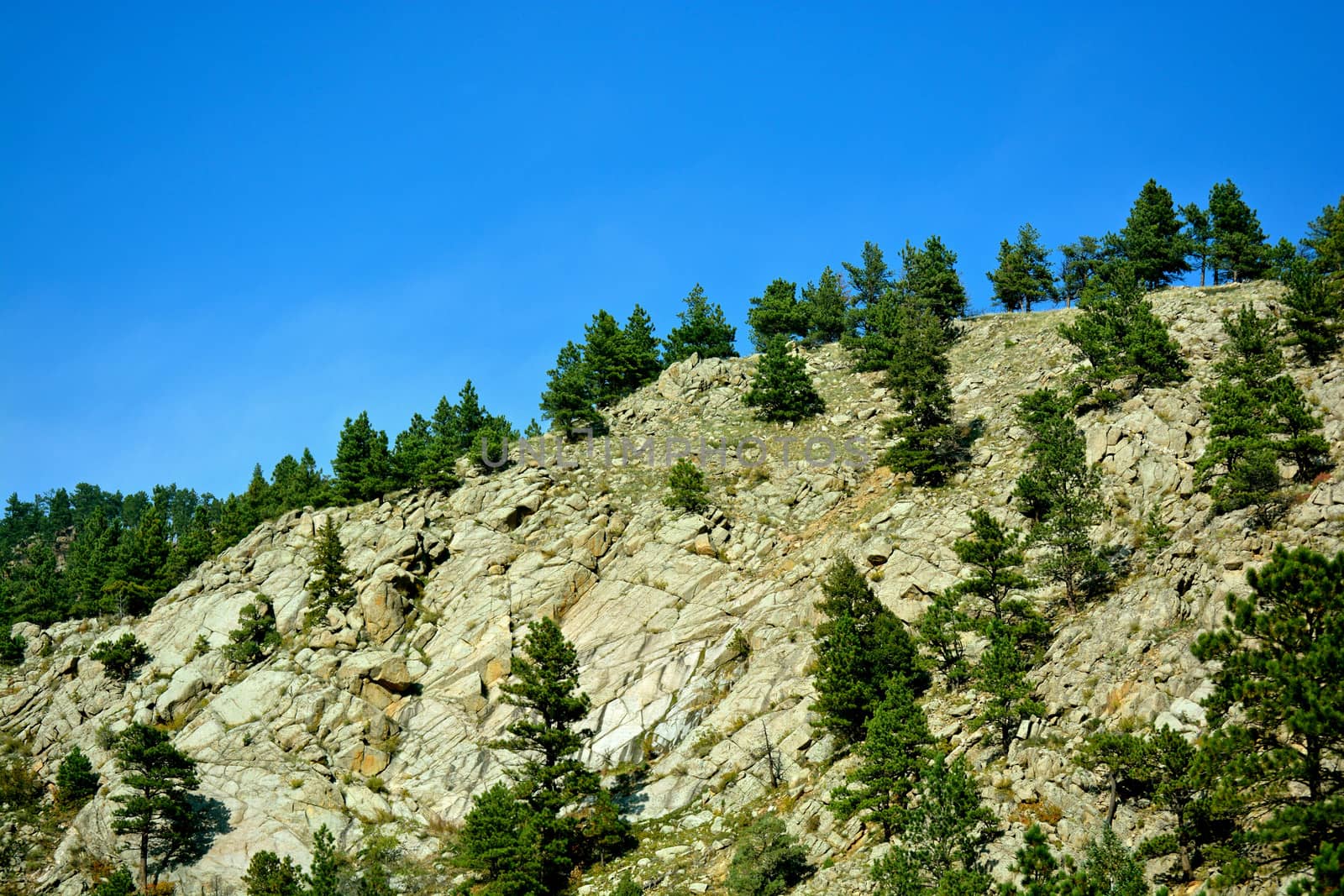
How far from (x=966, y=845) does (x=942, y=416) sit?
39.8 m

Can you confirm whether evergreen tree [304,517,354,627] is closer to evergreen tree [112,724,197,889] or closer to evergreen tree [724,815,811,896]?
evergreen tree [112,724,197,889]

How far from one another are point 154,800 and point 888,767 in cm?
4333

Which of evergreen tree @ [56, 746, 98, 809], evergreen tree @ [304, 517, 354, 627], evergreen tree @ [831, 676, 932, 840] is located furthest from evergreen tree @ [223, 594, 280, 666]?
evergreen tree @ [831, 676, 932, 840]

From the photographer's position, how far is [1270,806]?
1026 inches

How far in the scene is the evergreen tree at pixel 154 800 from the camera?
5084 centimetres

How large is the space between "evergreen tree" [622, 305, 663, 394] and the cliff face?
17.7 meters

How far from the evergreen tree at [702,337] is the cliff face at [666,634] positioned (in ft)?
76.7

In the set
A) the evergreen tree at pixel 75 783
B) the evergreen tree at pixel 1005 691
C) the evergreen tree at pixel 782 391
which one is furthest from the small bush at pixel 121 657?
the evergreen tree at pixel 1005 691

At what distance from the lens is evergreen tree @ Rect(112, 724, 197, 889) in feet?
167

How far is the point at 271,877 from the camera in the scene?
45531 mm

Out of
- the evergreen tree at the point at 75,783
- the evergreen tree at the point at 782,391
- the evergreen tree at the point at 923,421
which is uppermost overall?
the evergreen tree at the point at 782,391

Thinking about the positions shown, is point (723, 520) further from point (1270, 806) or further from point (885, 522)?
point (1270, 806)

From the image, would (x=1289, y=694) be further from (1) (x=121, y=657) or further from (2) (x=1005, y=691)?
(1) (x=121, y=657)

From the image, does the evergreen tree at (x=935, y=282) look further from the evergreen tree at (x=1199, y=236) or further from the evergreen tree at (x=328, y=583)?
the evergreen tree at (x=328, y=583)
